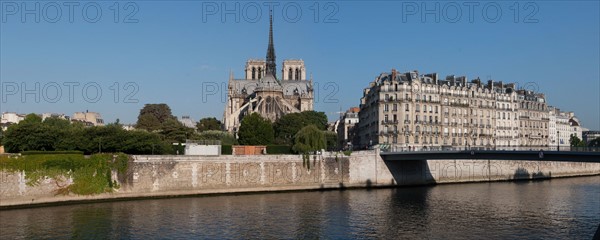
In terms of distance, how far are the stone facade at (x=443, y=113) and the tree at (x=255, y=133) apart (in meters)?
16.6

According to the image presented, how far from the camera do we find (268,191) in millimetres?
61094

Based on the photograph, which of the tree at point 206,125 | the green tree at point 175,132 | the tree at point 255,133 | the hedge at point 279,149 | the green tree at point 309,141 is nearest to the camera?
the green tree at point 309,141

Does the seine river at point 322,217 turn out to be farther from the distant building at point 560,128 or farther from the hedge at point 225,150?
the distant building at point 560,128

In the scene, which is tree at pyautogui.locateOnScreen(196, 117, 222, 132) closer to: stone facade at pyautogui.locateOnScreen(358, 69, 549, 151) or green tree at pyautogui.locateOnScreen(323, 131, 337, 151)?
stone facade at pyautogui.locateOnScreen(358, 69, 549, 151)

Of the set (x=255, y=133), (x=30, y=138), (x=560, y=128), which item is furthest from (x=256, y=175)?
(x=560, y=128)

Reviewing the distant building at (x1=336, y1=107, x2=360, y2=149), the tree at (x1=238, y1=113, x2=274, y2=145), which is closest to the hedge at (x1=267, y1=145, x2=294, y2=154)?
the tree at (x1=238, y1=113, x2=274, y2=145)

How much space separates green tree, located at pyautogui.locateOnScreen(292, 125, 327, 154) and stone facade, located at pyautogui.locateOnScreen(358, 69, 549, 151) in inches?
455

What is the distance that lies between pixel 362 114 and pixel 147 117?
3946cm

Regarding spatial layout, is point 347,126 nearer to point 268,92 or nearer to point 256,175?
point 268,92

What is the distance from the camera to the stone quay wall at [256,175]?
49875 millimetres

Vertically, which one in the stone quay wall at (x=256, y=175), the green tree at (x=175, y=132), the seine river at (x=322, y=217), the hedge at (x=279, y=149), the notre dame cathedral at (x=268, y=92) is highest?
the notre dame cathedral at (x=268, y=92)

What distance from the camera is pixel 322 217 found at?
42.7 meters

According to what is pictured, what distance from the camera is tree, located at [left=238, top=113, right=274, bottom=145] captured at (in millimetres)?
85188

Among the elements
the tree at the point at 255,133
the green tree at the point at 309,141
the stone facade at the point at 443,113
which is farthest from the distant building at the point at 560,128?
the green tree at the point at 309,141
